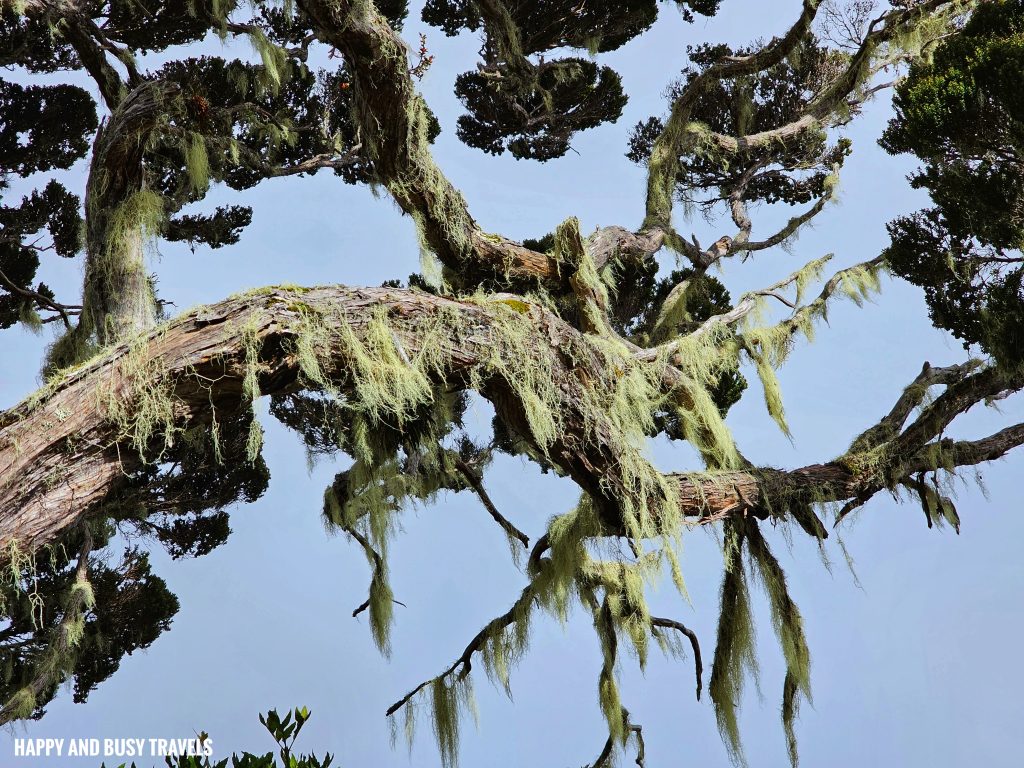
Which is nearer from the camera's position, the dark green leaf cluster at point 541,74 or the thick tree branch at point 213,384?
the thick tree branch at point 213,384

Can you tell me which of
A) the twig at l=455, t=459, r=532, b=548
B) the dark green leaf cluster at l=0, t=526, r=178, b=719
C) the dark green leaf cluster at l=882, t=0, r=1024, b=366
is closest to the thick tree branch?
the twig at l=455, t=459, r=532, b=548

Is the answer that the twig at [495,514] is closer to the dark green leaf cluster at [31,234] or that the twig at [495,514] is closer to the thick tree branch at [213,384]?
the thick tree branch at [213,384]

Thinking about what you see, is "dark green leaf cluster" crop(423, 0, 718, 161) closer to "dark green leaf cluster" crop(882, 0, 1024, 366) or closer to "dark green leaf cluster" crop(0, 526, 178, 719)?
"dark green leaf cluster" crop(882, 0, 1024, 366)

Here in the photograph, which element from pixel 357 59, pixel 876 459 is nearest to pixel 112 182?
pixel 357 59

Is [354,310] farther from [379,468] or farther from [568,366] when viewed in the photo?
[379,468]

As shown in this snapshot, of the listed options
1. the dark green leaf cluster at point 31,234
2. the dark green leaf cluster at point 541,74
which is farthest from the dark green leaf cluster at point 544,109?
the dark green leaf cluster at point 31,234

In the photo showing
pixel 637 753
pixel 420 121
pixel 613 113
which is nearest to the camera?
pixel 420 121

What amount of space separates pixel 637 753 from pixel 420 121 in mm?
3740

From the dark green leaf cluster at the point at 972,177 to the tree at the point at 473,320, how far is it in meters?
0.02

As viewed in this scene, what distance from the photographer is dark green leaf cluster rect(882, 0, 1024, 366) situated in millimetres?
4609

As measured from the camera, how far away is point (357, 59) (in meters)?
4.55

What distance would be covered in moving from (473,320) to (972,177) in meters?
2.52

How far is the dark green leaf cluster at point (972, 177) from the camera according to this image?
4.61 metres

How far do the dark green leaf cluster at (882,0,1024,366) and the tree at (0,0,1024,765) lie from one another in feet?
0.06
